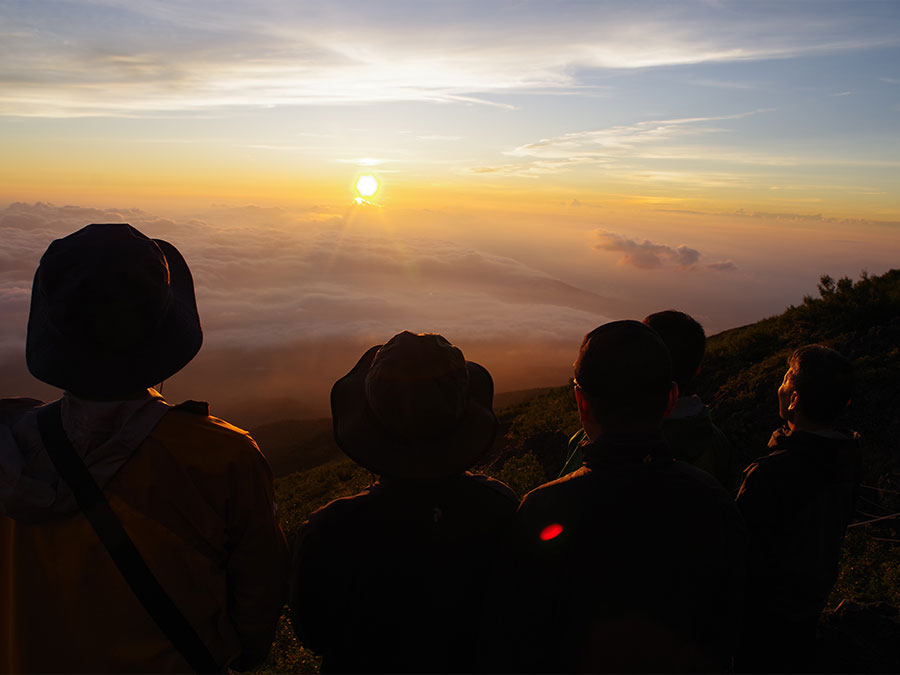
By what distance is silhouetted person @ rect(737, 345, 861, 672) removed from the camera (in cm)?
267

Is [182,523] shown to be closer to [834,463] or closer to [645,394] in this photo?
[645,394]

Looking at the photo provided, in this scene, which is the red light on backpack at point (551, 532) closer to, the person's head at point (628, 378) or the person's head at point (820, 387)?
the person's head at point (628, 378)

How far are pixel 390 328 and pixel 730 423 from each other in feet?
572

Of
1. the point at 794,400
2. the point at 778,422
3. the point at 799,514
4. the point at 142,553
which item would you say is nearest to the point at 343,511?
the point at 142,553

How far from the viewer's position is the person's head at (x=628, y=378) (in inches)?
71.0

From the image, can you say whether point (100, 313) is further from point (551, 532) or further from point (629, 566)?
point (629, 566)

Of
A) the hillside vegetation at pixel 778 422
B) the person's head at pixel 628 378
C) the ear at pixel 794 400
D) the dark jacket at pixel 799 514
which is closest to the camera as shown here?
the person's head at pixel 628 378

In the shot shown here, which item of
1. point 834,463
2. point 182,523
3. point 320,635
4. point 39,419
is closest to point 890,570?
point 834,463

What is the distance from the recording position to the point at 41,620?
179 cm

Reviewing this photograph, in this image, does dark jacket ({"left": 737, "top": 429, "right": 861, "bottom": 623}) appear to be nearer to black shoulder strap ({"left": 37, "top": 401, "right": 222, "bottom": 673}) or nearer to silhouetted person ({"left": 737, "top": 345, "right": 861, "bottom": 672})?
silhouetted person ({"left": 737, "top": 345, "right": 861, "bottom": 672})

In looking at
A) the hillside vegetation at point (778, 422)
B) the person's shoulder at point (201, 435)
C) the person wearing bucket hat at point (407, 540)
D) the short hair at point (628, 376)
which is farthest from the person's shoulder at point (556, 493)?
the hillside vegetation at point (778, 422)

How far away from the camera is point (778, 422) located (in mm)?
9211

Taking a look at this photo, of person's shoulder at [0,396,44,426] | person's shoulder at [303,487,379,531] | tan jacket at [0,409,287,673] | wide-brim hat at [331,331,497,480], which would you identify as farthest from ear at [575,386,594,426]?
person's shoulder at [0,396,44,426]

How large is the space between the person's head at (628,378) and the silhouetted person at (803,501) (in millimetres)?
1286
